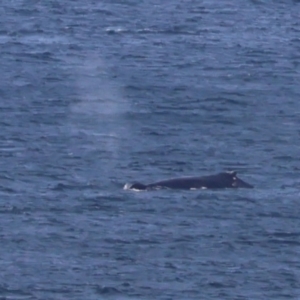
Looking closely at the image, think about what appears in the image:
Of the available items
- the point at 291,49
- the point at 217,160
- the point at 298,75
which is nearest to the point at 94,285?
the point at 217,160

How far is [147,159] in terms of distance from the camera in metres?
30.4

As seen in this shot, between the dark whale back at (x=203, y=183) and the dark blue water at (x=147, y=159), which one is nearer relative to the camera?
the dark blue water at (x=147, y=159)

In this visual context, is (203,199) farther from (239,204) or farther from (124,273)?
(124,273)

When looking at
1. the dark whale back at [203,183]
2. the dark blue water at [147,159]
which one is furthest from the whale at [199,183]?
the dark blue water at [147,159]

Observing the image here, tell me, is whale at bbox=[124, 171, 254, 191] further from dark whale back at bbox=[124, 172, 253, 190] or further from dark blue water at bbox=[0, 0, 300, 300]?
dark blue water at bbox=[0, 0, 300, 300]

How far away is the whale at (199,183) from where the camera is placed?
27.7 metres

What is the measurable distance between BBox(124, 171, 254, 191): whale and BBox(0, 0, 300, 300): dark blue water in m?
0.27

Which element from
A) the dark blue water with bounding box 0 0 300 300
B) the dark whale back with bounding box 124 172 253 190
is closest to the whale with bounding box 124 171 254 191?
the dark whale back with bounding box 124 172 253 190

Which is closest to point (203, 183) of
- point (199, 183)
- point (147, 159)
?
point (199, 183)

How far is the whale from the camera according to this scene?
2767 cm

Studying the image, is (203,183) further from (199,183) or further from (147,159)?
(147,159)

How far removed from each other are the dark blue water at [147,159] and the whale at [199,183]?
0.88ft

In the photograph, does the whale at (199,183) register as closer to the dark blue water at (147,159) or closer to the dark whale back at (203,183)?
the dark whale back at (203,183)

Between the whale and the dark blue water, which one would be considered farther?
the whale
